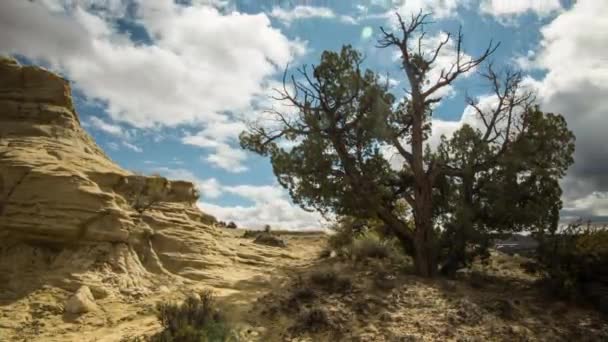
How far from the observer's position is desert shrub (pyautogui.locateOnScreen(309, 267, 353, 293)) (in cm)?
1091

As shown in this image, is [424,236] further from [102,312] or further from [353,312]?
[102,312]

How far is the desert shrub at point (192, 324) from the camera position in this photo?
23.4 feet

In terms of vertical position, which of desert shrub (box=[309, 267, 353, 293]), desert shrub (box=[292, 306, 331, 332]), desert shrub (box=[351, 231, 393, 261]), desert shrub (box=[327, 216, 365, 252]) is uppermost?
desert shrub (box=[327, 216, 365, 252])

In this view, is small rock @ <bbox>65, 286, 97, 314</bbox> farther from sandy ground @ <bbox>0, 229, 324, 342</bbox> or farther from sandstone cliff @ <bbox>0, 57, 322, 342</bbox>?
sandy ground @ <bbox>0, 229, 324, 342</bbox>

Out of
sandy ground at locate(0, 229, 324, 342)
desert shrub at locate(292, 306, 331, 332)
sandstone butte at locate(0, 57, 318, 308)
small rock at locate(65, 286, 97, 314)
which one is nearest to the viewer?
sandy ground at locate(0, 229, 324, 342)

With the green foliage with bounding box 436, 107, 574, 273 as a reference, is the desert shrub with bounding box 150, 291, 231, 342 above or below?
below

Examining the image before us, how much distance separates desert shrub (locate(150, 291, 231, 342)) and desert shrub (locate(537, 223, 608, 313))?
8.40 metres

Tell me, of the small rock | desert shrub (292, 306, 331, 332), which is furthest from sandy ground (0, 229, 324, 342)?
desert shrub (292, 306, 331, 332)

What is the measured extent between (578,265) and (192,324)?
9.61 meters

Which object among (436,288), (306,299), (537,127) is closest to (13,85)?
(306,299)

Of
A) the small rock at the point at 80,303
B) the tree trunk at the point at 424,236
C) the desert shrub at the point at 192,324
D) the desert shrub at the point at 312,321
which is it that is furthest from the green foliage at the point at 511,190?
the small rock at the point at 80,303

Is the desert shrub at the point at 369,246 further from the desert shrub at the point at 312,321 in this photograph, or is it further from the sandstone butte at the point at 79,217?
the desert shrub at the point at 312,321

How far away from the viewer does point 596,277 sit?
34.8 ft

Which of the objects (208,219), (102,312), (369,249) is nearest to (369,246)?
(369,249)
